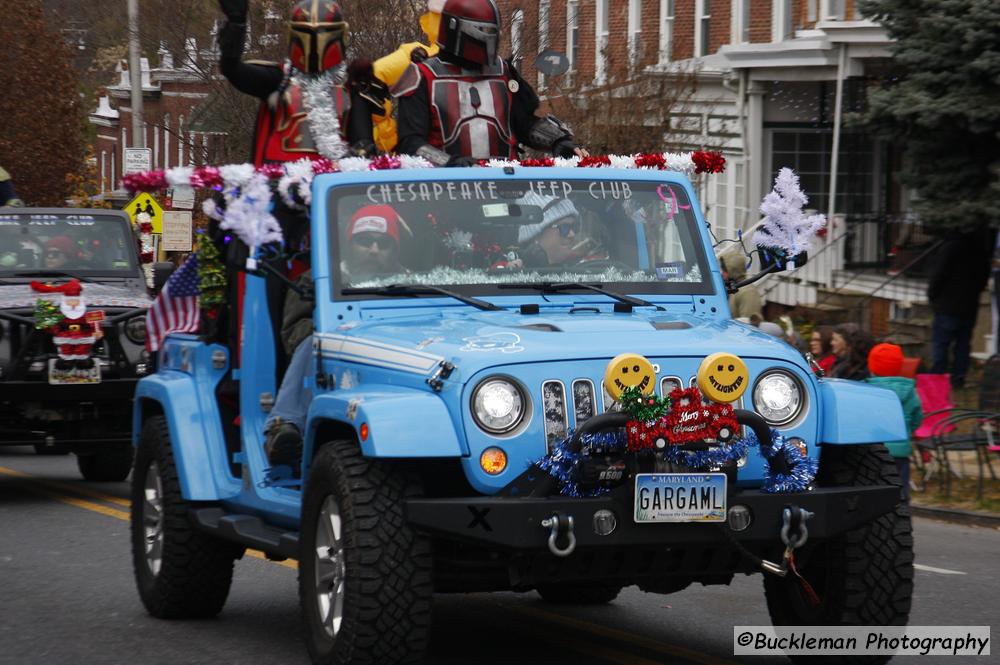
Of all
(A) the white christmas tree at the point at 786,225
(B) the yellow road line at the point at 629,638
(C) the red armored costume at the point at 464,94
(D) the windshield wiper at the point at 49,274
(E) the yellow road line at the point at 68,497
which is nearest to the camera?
(B) the yellow road line at the point at 629,638

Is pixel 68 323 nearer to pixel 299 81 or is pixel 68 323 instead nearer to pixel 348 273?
pixel 299 81

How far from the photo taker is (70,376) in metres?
14.3

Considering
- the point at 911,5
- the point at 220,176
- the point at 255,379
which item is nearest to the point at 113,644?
the point at 255,379

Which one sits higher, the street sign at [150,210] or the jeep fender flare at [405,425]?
the street sign at [150,210]

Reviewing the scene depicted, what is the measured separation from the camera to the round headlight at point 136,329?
14243mm

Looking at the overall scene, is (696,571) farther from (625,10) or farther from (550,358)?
(625,10)

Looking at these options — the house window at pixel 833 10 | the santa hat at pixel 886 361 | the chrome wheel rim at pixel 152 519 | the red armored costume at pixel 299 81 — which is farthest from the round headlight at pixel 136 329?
the house window at pixel 833 10

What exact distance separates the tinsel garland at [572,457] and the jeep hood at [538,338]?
1.17ft

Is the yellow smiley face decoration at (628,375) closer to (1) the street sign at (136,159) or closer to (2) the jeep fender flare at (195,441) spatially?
(2) the jeep fender flare at (195,441)

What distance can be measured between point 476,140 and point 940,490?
6.30 metres

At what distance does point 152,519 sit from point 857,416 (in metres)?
3.78

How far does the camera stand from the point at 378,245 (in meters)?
7.83

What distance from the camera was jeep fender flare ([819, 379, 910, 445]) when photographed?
6.82 meters

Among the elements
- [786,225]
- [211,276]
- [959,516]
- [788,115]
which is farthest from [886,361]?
[788,115]
